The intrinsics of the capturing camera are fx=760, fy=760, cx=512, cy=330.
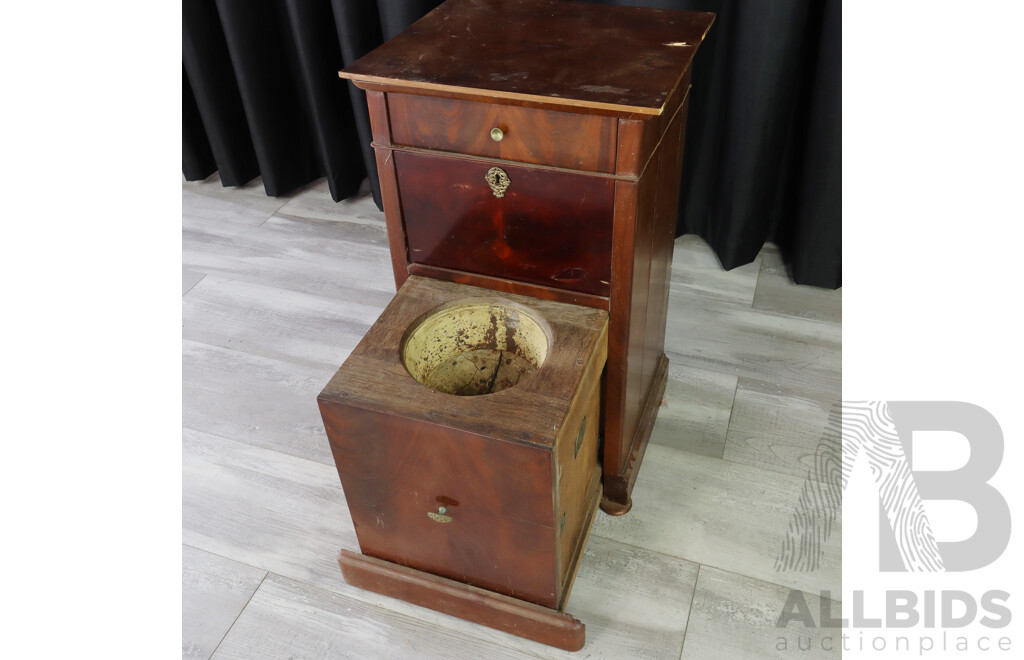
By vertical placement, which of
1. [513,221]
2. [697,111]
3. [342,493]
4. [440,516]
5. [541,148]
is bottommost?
[342,493]

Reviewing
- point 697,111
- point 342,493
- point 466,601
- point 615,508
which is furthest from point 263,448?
point 697,111

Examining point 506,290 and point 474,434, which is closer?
point 474,434

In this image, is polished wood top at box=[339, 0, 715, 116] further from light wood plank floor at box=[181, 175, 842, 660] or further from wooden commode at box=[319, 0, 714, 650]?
light wood plank floor at box=[181, 175, 842, 660]

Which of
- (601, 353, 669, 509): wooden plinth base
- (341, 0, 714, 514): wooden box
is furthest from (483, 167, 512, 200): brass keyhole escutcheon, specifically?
(601, 353, 669, 509): wooden plinth base

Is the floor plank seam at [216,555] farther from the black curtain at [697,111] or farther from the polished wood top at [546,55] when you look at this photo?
the black curtain at [697,111]

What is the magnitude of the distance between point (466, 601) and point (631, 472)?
1.21 feet

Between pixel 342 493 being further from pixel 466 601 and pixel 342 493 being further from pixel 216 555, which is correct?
A: pixel 466 601

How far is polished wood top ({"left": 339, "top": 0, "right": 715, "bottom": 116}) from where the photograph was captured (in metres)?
0.93

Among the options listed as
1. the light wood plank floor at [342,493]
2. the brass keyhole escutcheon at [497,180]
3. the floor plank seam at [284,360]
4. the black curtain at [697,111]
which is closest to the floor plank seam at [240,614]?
the light wood plank floor at [342,493]

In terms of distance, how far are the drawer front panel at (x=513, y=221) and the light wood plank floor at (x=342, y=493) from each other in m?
0.48

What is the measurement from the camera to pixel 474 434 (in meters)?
0.90

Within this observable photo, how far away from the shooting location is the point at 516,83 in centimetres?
95

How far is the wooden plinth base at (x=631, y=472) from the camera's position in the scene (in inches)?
50.8

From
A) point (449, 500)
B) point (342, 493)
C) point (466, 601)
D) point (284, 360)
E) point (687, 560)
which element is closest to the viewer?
point (449, 500)
